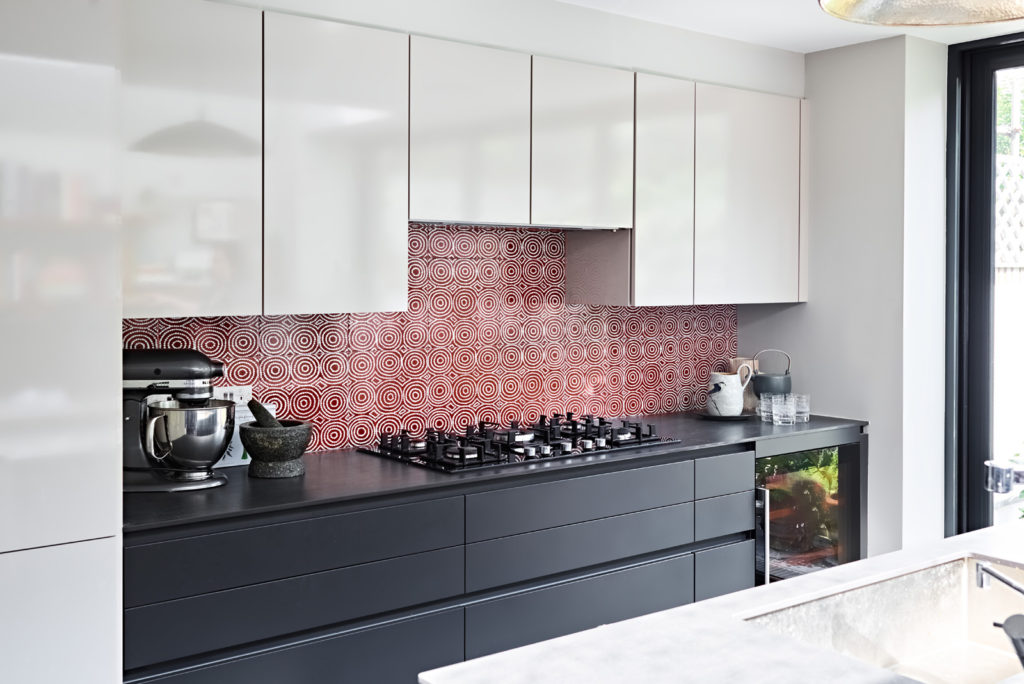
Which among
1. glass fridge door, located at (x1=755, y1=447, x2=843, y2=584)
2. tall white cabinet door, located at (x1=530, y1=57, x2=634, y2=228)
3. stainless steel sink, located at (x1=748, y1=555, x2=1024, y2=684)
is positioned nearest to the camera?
stainless steel sink, located at (x1=748, y1=555, x2=1024, y2=684)

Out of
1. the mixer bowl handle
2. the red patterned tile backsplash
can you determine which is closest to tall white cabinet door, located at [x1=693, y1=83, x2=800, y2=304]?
the red patterned tile backsplash

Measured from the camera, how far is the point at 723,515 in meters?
3.31

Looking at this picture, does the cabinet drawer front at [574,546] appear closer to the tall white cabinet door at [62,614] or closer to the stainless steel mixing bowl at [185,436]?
the stainless steel mixing bowl at [185,436]

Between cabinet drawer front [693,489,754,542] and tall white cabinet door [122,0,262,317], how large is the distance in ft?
5.42

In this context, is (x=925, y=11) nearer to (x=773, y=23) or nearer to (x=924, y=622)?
(x=924, y=622)

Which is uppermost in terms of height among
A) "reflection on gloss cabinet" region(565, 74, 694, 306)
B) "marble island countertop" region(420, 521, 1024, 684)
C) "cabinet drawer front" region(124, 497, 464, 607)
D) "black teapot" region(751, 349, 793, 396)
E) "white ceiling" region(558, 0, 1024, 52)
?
"white ceiling" region(558, 0, 1024, 52)

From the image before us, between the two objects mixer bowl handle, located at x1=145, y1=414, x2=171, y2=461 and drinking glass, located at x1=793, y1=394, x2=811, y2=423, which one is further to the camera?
drinking glass, located at x1=793, y1=394, x2=811, y2=423

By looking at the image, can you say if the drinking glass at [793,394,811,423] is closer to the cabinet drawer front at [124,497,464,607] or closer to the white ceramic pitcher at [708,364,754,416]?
the white ceramic pitcher at [708,364,754,416]

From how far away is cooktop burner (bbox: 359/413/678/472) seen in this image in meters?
2.86

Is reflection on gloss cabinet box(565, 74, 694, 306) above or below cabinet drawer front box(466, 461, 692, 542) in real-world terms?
above

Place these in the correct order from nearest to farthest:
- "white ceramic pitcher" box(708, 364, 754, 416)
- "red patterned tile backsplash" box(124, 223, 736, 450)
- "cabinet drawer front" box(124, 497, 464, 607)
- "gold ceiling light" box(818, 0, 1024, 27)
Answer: "gold ceiling light" box(818, 0, 1024, 27) < "cabinet drawer front" box(124, 497, 464, 607) < "red patterned tile backsplash" box(124, 223, 736, 450) < "white ceramic pitcher" box(708, 364, 754, 416)

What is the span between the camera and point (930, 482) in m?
3.78

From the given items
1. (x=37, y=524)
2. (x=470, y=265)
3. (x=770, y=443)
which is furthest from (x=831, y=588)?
(x=470, y=265)

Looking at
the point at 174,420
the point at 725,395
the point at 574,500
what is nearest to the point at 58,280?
the point at 174,420
